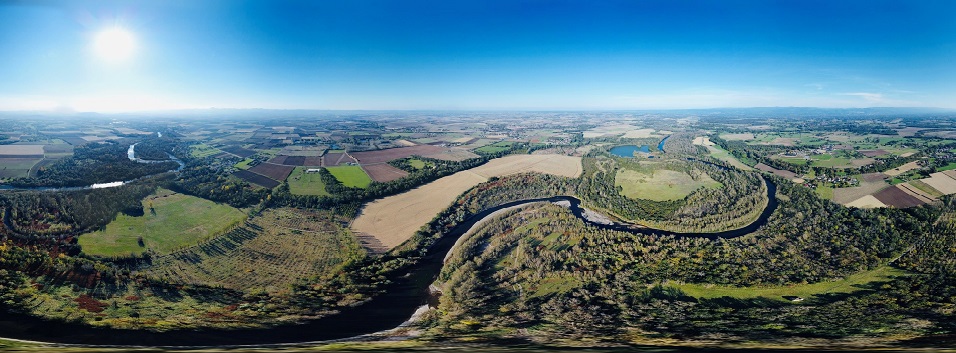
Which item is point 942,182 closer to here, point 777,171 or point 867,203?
point 867,203

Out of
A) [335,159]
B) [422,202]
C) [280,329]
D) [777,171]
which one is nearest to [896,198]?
→ [777,171]

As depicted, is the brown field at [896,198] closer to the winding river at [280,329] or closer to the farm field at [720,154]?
the farm field at [720,154]

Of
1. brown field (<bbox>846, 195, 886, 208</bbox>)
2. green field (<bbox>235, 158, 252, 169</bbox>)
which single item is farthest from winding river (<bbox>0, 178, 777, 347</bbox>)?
brown field (<bbox>846, 195, 886, 208</bbox>)

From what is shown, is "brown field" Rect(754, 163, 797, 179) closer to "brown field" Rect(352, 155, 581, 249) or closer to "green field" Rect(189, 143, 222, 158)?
"brown field" Rect(352, 155, 581, 249)

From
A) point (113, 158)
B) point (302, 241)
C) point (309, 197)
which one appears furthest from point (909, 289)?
point (113, 158)

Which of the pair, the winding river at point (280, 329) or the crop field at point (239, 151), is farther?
the crop field at point (239, 151)

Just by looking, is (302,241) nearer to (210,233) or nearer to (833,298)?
(210,233)

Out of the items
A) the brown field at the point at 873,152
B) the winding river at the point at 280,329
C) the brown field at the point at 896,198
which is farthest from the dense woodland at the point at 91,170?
the brown field at the point at 873,152
